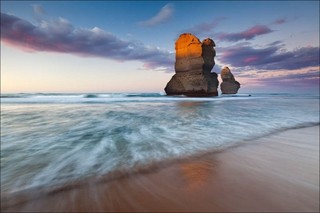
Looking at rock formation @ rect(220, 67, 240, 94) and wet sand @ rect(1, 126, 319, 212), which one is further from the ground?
rock formation @ rect(220, 67, 240, 94)

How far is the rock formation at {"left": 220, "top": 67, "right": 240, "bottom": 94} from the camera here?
5602 centimetres

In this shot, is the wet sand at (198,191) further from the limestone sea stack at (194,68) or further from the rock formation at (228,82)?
the rock formation at (228,82)

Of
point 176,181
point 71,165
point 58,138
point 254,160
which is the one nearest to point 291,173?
point 254,160

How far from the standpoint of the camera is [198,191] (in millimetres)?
1869

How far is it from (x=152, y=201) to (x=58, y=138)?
333cm

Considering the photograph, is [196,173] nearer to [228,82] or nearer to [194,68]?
[194,68]

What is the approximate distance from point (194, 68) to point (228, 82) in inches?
973

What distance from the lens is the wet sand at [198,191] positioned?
161 centimetres

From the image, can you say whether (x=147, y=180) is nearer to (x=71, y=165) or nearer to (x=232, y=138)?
(x=71, y=165)

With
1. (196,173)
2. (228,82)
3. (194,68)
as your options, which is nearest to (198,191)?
(196,173)

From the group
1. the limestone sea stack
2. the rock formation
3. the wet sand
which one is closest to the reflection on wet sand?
the wet sand

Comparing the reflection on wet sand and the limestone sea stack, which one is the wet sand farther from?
the limestone sea stack

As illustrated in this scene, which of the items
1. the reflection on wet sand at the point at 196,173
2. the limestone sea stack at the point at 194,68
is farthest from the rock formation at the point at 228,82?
the reflection on wet sand at the point at 196,173

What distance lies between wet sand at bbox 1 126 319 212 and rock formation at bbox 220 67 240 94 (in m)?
57.0
